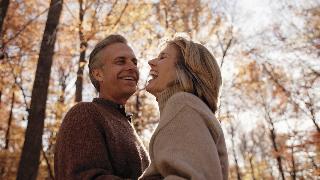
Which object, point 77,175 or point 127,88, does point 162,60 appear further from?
point 77,175

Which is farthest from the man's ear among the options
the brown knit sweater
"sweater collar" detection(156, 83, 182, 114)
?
"sweater collar" detection(156, 83, 182, 114)

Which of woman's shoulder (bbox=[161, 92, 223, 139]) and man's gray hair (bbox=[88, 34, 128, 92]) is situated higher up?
man's gray hair (bbox=[88, 34, 128, 92])

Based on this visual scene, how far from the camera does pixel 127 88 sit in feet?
9.49

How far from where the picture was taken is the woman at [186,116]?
1.71 metres

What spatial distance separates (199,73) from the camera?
6.97ft

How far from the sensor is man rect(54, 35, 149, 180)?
79.7 inches

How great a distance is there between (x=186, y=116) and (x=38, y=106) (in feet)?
13.9

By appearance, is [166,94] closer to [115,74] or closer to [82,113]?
[82,113]

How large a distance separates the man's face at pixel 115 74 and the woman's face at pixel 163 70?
541 millimetres

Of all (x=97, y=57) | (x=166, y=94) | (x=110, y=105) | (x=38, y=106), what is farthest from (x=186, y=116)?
(x=38, y=106)

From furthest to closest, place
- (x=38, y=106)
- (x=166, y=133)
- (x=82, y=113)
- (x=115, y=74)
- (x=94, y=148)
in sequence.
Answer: (x=38, y=106) < (x=115, y=74) < (x=82, y=113) < (x=94, y=148) < (x=166, y=133)

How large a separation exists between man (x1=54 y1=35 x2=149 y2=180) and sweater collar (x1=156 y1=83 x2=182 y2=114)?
382 millimetres

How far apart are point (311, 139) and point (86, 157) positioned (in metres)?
13.2

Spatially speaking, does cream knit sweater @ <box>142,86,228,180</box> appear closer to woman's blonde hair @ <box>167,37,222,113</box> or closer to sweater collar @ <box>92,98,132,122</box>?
woman's blonde hair @ <box>167,37,222,113</box>
